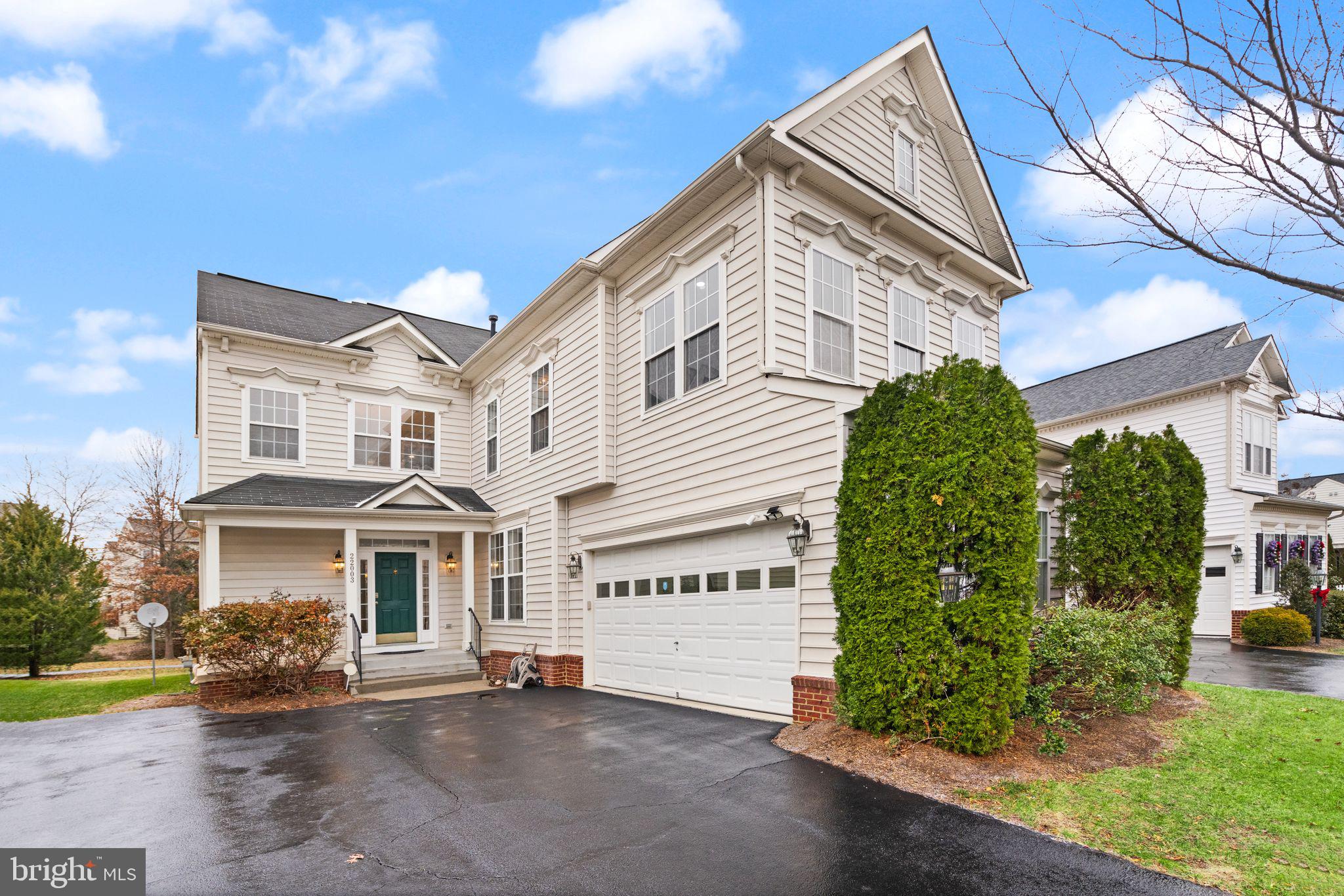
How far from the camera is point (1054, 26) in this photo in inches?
144

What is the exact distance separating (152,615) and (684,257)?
489 inches

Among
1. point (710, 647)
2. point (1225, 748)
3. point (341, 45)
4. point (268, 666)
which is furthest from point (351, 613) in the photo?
point (1225, 748)

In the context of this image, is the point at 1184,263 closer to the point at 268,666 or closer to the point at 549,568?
the point at 549,568

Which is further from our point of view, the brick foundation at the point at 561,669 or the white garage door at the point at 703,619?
the brick foundation at the point at 561,669

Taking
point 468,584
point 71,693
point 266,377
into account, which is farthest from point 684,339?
point 71,693

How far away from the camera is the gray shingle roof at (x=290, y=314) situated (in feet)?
46.5

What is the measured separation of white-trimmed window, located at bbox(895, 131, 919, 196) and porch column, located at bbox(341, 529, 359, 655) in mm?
11620

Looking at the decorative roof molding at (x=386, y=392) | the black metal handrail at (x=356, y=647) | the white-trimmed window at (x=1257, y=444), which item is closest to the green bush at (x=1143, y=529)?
the black metal handrail at (x=356, y=647)

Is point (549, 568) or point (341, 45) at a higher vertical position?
point (341, 45)

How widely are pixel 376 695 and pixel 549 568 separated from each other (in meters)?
3.61

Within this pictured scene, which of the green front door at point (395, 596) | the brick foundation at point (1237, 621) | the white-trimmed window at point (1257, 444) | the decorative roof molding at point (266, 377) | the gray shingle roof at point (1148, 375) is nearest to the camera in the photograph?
the decorative roof molding at point (266, 377)

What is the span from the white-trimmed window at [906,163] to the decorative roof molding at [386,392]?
11.0 metres

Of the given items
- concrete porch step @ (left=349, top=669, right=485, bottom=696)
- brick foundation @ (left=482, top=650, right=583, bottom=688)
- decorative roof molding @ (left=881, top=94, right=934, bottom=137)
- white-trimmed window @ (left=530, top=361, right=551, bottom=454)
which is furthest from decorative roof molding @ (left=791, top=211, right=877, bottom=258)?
concrete porch step @ (left=349, top=669, right=485, bottom=696)

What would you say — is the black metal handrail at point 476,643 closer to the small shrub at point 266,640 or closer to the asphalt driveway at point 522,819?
the small shrub at point 266,640
